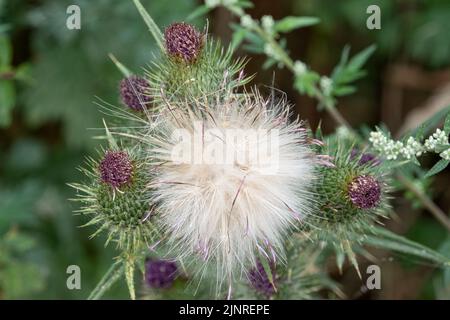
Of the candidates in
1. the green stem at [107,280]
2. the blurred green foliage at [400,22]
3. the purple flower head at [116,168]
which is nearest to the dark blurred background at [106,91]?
the blurred green foliage at [400,22]

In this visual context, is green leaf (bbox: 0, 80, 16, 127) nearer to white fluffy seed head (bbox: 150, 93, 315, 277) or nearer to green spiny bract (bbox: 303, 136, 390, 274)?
white fluffy seed head (bbox: 150, 93, 315, 277)

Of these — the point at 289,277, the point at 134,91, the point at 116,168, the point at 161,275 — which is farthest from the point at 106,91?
the point at 116,168

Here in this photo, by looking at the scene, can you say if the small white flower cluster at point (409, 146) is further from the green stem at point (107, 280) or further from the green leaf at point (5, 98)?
the green leaf at point (5, 98)

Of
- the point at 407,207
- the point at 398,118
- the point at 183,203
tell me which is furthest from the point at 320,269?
the point at 398,118

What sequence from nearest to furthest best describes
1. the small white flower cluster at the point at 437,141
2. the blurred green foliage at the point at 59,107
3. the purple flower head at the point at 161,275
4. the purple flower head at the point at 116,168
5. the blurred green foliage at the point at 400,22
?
1. the purple flower head at the point at 116,168
2. the small white flower cluster at the point at 437,141
3. the purple flower head at the point at 161,275
4. the blurred green foliage at the point at 59,107
5. the blurred green foliage at the point at 400,22

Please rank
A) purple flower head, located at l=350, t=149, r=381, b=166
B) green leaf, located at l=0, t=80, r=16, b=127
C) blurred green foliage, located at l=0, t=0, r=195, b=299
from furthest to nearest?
blurred green foliage, located at l=0, t=0, r=195, b=299
green leaf, located at l=0, t=80, r=16, b=127
purple flower head, located at l=350, t=149, r=381, b=166

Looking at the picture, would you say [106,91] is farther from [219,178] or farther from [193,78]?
[219,178]

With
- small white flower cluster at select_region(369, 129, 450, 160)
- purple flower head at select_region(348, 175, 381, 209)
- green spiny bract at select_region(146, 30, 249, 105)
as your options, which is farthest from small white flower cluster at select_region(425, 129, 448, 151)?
green spiny bract at select_region(146, 30, 249, 105)
